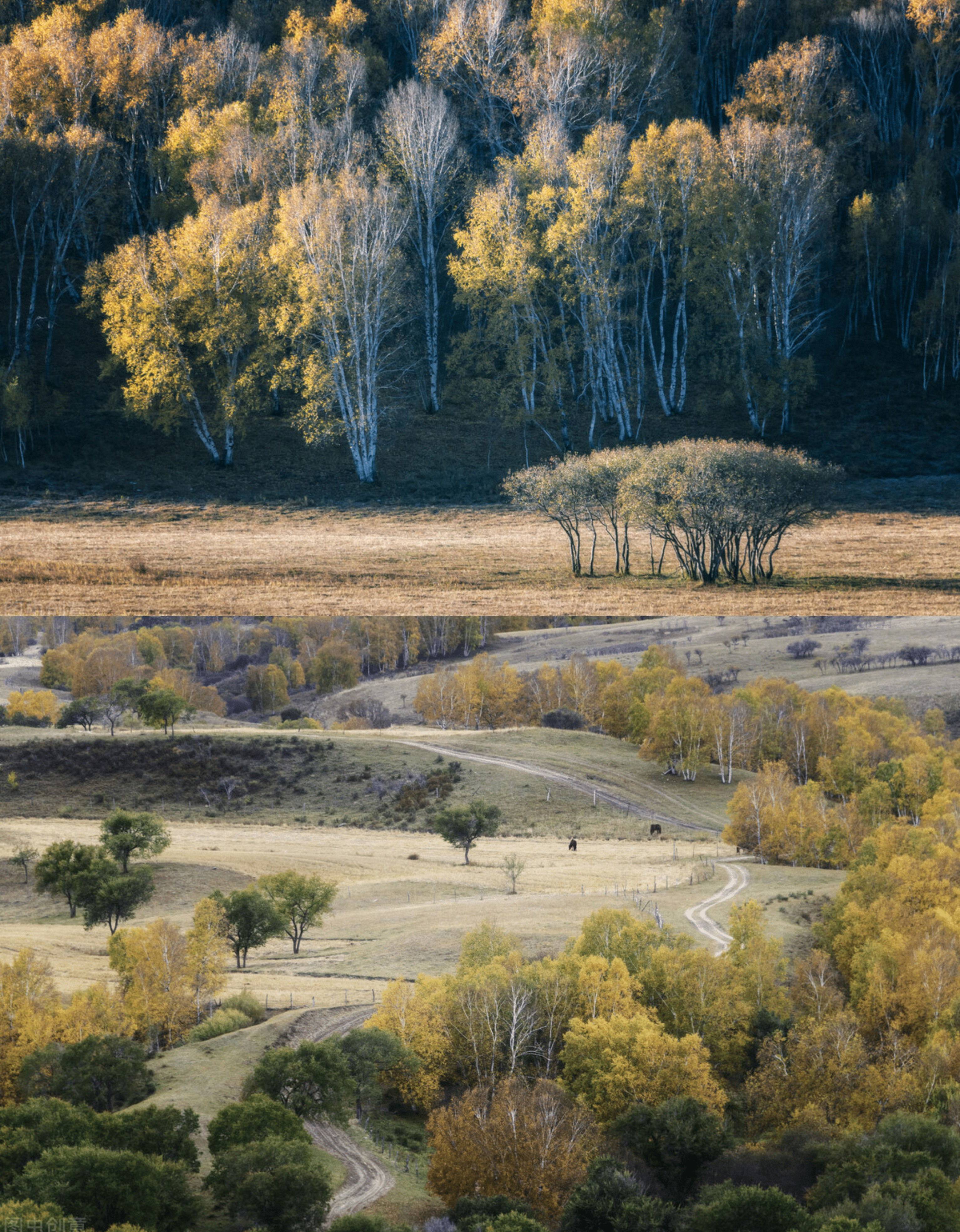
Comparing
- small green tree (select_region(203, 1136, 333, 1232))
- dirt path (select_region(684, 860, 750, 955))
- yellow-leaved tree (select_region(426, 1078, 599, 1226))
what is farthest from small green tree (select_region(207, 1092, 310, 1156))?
dirt path (select_region(684, 860, 750, 955))

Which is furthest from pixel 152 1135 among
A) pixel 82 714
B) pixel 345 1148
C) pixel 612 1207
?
pixel 82 714

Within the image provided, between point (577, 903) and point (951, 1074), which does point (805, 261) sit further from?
point (951, 1074)

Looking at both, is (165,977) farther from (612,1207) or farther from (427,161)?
(427,161)

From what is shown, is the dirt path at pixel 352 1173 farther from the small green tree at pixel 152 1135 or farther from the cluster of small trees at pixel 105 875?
the cluster of small trees at pixel 105 875

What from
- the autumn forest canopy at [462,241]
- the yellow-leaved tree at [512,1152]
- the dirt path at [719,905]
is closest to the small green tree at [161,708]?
the autumn forest canopy at [462,241]

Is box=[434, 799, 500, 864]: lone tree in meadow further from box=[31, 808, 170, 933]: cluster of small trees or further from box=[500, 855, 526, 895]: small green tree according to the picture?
box=[31, 808, 170, 933]: cluster of small trees
